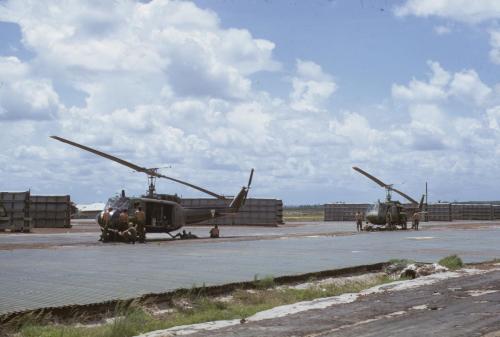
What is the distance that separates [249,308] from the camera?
10.2 meters

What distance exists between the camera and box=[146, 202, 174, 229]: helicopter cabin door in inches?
1219

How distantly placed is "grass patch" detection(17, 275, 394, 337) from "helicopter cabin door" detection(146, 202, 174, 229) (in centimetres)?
1815

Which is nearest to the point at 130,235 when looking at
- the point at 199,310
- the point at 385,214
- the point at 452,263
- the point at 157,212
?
the point at 157,212

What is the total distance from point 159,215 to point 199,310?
21698 mm

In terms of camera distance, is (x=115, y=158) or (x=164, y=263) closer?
(x=164, y=263)

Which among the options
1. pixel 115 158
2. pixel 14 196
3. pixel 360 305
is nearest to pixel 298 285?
pixel 360 305

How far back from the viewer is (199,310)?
1017 cm

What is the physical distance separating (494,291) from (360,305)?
3423 millimetres

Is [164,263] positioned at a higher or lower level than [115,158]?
lower

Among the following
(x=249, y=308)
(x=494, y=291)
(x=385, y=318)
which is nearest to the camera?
(x=385, y=318)

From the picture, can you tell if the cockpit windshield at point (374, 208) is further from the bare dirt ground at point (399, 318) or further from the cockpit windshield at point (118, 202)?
the bare dirt ground at point (399, 318)

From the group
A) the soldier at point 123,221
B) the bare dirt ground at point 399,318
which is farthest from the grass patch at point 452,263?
the soldier at point 123,221

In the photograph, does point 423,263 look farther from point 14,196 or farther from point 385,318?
point 14,196

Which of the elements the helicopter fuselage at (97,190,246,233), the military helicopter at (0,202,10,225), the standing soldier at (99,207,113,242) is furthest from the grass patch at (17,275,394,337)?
the military helicopter at (0,202,10,225)
